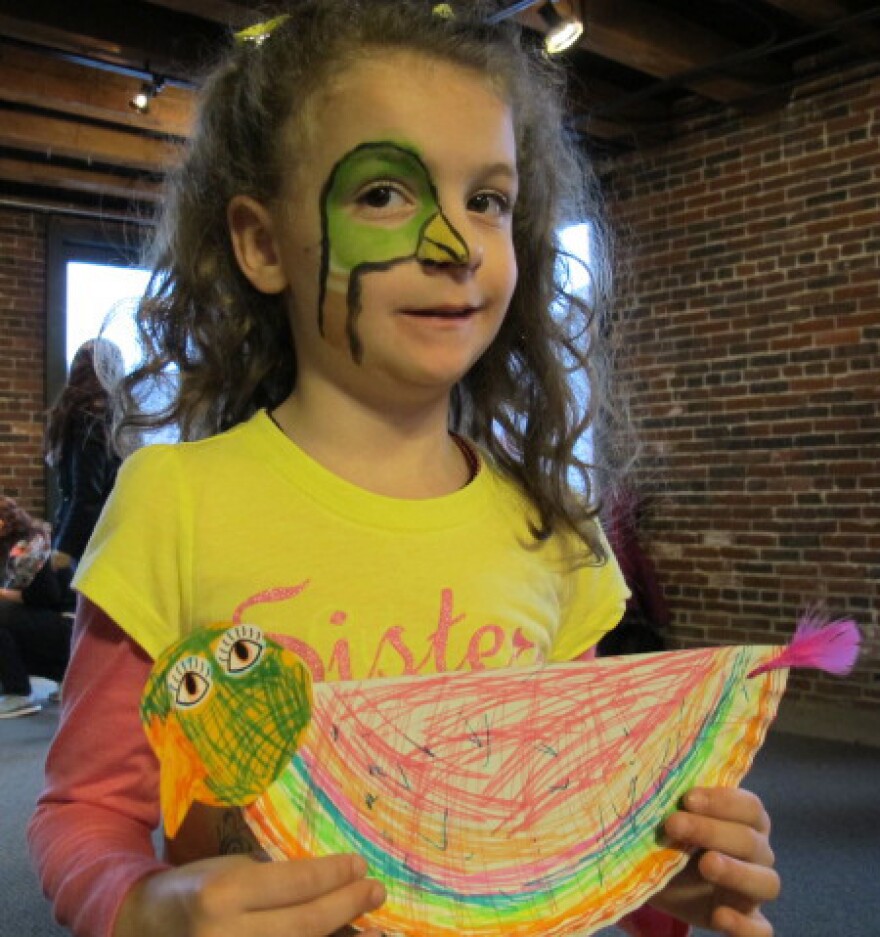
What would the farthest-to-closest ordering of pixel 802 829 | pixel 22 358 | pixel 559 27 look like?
pixel 22 358 → pixel 559 27 → pixel 802 829

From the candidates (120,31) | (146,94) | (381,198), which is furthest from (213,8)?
(381,198)

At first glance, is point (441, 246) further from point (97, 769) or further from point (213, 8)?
point (213, 8)

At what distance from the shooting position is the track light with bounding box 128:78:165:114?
5188 millimetres

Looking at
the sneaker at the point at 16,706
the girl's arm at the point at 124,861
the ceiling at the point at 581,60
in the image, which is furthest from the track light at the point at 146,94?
the girl's arm at the point at 124,861

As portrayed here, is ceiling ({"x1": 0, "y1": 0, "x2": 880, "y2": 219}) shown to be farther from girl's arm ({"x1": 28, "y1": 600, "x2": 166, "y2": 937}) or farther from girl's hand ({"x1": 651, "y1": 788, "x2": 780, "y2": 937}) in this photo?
girl's hand ({"x1": 651, "y1": 788, "x2": 780, "y2": 937})

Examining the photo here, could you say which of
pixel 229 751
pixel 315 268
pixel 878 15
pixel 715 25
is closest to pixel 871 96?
pixel 878 15

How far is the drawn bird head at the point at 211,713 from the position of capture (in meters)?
0.61

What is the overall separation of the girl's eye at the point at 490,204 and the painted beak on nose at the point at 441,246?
54 mm

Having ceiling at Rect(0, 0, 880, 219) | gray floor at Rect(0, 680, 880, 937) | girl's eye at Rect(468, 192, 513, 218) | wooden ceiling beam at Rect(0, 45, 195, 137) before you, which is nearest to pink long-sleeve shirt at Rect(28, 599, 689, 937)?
girl's eye at Rect(468, 192, 513, 218)

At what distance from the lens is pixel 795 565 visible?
5.39 metres

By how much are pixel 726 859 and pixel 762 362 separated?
5.12 m

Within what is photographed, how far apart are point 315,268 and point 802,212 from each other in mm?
4993

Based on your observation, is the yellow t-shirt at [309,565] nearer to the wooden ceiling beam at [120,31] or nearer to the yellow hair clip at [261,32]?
the yellow hair clip at [261,32]

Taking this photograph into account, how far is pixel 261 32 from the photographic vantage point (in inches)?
40.3
